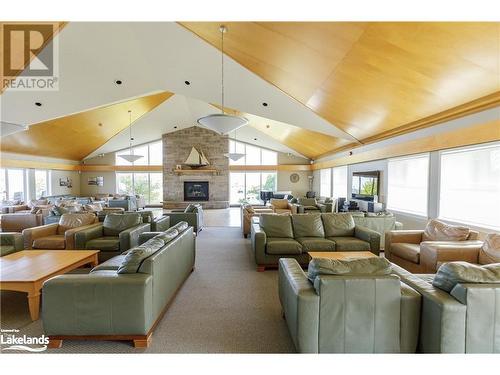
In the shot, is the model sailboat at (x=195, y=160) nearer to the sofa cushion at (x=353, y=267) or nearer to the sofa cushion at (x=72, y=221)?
the sofa cushion at (x=72, y=221)

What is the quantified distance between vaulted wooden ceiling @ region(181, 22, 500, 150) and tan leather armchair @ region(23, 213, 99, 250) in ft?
14.3

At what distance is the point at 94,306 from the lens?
232 centimetres

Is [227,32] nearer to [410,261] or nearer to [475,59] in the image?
[475,59]

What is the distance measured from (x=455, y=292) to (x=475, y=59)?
302 cm

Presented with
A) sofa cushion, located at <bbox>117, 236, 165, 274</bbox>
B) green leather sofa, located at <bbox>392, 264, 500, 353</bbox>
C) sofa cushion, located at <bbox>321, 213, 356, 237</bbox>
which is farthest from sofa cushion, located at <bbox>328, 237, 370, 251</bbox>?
sofa cushion, located at <bbox>117, 236, 165, 274</bbox>

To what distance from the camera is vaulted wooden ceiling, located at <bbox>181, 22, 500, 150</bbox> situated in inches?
124

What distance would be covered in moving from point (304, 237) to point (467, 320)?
3.03 meters

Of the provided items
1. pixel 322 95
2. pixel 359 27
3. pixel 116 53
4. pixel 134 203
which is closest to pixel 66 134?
pixel 134 203

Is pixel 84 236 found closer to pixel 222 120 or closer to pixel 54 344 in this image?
pixel 54 344

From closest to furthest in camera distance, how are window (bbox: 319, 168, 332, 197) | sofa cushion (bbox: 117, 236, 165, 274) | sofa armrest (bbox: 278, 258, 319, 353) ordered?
1. sofa armrest (bbox: 278, 258, 319, 353)
2. sofa cushion (bbox: 117, 236, 165, 274)
3. window (bbox: 319, 168, 332, 197)

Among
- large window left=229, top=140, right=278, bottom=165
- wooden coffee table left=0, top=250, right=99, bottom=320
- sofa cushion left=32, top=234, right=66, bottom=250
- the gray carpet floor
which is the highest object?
large window left=229, top=140, right=278, bottom=165

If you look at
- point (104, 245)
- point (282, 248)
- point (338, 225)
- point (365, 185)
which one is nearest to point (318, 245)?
point (282, 248)

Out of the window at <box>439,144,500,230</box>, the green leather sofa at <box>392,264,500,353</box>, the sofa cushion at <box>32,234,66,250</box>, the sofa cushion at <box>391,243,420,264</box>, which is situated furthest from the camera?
the sofa cushion at <box>32,234,66,250</box>

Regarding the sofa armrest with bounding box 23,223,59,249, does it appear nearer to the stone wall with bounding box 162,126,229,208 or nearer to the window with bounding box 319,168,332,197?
the stone wall with bounding box 162,126,229,208
